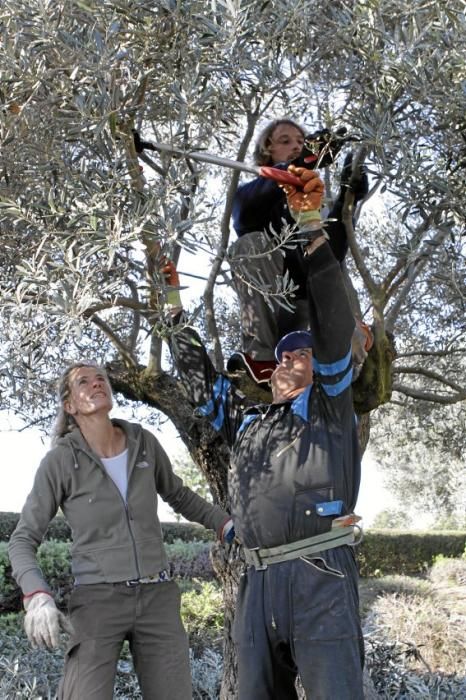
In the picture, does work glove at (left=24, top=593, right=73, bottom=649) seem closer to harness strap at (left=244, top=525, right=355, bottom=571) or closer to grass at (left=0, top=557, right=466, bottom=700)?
harness strap at (left=244, top=525, right=355, bottom=571)

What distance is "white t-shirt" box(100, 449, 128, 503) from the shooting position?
436 centimetres

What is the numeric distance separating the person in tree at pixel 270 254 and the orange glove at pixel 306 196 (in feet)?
2.47

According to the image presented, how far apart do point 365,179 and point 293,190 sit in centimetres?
87

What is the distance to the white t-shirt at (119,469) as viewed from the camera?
14.3 feet

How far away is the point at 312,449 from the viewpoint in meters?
3.78

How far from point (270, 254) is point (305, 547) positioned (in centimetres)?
171

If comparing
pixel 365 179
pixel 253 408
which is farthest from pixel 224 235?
pixel 253 408

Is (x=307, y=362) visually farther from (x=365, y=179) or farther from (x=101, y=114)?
(x=101, y=114)

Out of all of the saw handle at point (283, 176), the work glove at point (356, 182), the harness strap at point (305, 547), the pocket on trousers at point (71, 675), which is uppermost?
the work glove at point (356, 182)

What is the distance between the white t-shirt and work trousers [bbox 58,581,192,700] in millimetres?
489

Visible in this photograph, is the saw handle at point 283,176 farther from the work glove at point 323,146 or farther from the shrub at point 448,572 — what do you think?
the shrub at point 448,572

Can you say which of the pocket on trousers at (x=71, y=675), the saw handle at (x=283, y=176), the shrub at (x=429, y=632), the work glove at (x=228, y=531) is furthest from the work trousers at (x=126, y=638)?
the shrub at (x=429, y=632)

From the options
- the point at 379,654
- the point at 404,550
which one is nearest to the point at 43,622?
the point at 379,654

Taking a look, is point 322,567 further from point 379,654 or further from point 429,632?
point 429,632
